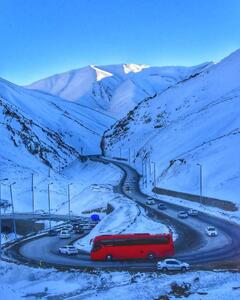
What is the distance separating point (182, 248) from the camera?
2301 inches

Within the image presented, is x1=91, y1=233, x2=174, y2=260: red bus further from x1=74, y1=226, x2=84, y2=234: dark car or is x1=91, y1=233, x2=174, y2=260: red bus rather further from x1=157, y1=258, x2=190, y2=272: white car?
x1=74, y1=226, x2=84, y2=234: dark car

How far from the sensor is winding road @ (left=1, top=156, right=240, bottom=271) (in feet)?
167

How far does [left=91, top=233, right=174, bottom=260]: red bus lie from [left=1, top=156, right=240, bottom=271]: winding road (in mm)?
1174

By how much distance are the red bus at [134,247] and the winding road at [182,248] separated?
117 centimetres

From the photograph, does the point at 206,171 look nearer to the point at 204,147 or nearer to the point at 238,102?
the point at 204,147

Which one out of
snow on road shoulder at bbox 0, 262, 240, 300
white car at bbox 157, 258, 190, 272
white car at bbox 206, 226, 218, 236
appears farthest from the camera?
white car at bbox 206, 226, 218, 236

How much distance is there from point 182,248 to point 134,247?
252 inches

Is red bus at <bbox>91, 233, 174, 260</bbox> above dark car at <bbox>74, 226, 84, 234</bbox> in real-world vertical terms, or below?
above

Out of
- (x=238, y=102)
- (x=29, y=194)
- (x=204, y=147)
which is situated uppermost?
(x=238, y=102)

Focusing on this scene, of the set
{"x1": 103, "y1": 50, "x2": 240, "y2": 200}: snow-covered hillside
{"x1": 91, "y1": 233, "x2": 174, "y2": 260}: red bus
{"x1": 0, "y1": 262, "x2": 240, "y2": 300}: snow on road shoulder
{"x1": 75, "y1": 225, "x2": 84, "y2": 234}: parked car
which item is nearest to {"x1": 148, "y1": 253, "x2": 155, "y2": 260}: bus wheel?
{"x1": 91, "y1": 233, "x2": 174, "y2": 260}: red bus

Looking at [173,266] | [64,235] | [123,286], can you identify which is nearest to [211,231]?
[173,266]

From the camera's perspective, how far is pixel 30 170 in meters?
196

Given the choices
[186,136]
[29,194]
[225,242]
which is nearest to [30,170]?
[29,194]

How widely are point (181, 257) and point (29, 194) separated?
114m
